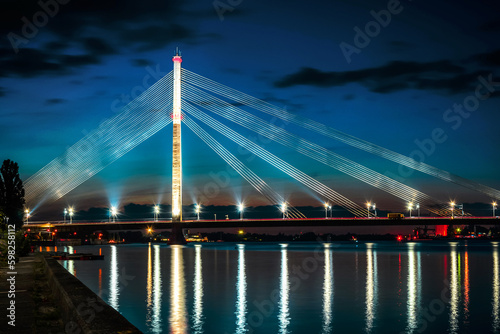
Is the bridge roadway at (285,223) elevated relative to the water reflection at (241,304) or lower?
elevated

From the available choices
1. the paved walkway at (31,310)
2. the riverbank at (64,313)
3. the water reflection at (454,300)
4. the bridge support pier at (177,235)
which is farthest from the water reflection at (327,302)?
Result: the bridge support pier at (177,235)

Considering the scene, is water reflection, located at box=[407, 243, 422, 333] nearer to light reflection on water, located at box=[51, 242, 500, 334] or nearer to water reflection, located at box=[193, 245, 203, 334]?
light reflection on water, located at box=[51, 242, 500, 334]

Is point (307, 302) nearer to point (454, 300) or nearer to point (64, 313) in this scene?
point (454, 300)

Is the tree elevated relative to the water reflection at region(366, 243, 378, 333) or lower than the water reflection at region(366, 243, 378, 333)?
elevated

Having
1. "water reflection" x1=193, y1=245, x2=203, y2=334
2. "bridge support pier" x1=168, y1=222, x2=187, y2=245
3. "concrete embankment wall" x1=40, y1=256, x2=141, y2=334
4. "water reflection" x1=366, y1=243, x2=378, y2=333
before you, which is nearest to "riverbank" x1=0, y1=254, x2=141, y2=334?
"concrete embankment wall" x1=40, y1=256, x2=141, y2=334

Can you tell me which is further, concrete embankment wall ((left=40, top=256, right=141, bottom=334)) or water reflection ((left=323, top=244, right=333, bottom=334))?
water reflection ((left=323, top=244, right=333, bottom=334))

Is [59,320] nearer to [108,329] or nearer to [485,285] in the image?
[108,329]

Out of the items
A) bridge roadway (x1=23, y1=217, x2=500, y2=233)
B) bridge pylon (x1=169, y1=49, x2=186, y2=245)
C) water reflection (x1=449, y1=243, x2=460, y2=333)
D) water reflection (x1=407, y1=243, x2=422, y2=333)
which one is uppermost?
bridge pylon (x1=169, y1=49, x2=186, y2=245)

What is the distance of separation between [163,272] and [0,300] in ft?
88.6

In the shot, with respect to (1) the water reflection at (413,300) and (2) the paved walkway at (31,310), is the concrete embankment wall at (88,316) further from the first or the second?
(1) the water reflection at (413,300)

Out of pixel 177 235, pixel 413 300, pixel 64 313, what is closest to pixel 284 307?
pixel 413 300

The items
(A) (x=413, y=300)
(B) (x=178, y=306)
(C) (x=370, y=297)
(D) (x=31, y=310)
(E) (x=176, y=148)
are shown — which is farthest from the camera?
(E) (x=176, y=148)

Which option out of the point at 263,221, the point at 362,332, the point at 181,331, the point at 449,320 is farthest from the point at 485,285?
the point at 263,221

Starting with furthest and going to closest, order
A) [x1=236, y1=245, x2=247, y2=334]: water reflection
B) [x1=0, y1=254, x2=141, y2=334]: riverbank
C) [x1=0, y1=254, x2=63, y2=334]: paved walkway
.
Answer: [x1=236, y1=245, x2=247, y2=334]: water reflection < [x1=0, y1=254, x2=63, y2=334]: paved walkway < [x1=0, y1=254, x2=141, y2=334]: riverbank
